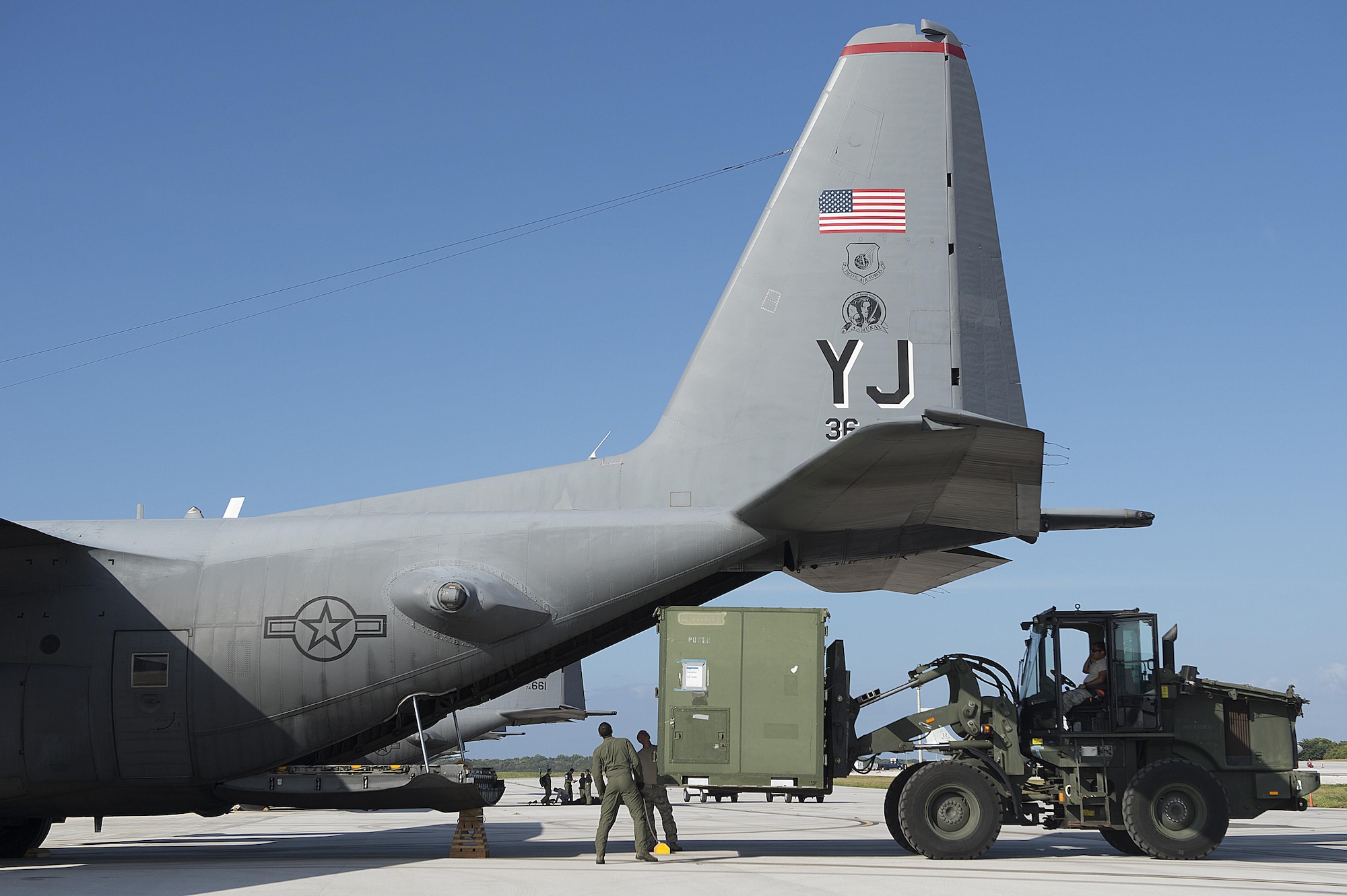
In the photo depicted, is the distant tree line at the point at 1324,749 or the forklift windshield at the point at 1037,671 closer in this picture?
the forklift windshield at the point at 1037,671

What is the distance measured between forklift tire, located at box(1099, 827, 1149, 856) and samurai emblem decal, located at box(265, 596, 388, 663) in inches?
353

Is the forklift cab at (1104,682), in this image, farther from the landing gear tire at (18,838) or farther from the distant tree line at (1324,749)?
the distant tree line at (1324,749)

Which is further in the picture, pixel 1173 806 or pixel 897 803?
pixel 897 803

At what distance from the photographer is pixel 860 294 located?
42.9ft

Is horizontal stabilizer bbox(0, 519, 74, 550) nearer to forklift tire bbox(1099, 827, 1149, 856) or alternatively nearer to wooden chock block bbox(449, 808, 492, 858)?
wooden chock block bbox(449, 808, 492, 858)

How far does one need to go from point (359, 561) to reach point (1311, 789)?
37.5ft

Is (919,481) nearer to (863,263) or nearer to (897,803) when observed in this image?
(863,263)

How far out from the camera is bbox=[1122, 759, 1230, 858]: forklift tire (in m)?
12.5

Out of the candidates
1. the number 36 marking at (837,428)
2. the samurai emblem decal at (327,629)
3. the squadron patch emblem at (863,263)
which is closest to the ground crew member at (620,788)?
the samurai emblem decal at (327,629)

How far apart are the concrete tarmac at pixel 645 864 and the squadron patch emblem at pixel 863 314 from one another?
235 inches

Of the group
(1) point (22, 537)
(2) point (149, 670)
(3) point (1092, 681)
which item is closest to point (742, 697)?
(3) point (1092, 681)

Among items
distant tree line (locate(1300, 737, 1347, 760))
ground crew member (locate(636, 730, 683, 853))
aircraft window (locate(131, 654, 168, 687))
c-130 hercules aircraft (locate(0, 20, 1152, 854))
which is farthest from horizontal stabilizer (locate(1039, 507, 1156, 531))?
distant tree line (locate(1300, 737, 1347, 760))

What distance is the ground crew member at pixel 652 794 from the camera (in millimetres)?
12946

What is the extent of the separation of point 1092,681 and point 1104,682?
0.14 m
